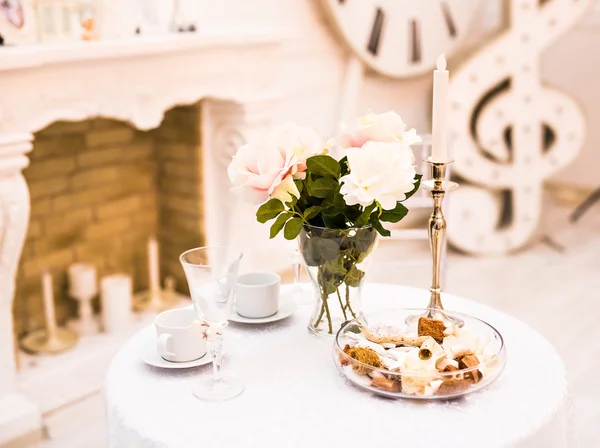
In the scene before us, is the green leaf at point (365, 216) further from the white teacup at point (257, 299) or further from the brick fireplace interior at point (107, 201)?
the brick fireplace interior at point (107, 201)

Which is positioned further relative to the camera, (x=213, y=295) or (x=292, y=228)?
(x=292, y=228)

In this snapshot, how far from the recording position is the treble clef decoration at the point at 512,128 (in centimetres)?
338

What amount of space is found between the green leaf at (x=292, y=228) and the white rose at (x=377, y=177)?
0.11 metres

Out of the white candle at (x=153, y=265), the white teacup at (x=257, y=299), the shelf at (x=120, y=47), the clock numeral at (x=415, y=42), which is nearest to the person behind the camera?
the white teacup at (x=257, y=299)

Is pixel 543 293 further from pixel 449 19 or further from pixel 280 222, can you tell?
pixel 280 222

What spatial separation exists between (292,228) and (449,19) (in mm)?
2499

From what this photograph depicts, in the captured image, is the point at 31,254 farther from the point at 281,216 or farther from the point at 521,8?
the point at 521,8

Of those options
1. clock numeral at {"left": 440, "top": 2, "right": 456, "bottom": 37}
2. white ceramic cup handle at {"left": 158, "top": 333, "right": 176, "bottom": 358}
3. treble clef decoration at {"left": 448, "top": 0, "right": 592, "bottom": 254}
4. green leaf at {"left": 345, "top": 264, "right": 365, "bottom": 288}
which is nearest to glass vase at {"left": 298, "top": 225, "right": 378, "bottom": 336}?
green leaf at {"left": 345, "top": 264, "right": 365, "bottom": 288}

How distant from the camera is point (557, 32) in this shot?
11.2 ft

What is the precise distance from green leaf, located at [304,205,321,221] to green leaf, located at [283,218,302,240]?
2 centimetres

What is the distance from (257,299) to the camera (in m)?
1.38

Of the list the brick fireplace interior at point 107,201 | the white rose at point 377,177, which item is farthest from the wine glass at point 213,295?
the brick fireplace interior at point 107,201

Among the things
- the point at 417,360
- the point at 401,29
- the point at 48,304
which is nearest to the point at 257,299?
the point at 417,360

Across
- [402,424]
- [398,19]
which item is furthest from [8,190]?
[398,19]
